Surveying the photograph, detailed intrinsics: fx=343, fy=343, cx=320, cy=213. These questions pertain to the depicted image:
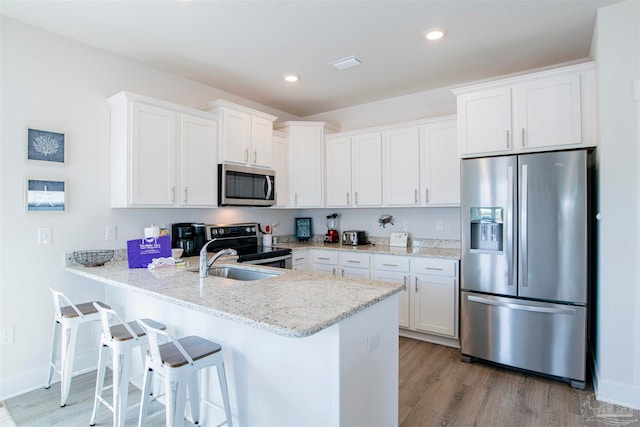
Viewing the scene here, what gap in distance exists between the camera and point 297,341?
1571mm

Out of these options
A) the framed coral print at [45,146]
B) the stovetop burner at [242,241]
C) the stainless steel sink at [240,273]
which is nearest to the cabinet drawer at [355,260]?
→ the stovetop burner at [242,241]

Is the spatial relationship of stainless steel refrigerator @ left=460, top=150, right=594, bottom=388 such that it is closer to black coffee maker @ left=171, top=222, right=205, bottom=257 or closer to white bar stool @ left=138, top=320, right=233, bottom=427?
white bar stool @ left=138, top=320, right=233, bottom=427

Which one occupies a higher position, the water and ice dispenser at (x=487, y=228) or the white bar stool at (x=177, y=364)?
the water and ice dispenser at (x=487, y=228)

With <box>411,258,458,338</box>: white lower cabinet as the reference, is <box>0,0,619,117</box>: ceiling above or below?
above

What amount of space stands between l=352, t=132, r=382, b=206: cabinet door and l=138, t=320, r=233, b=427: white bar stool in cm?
270

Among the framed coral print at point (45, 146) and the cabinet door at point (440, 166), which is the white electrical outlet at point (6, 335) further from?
the cabinet door at point (440, 166)

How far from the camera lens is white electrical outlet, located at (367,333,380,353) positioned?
1.64 metres

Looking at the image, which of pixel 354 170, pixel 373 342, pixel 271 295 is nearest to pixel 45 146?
pixel 271 295

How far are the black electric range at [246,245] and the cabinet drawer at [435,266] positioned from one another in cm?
139

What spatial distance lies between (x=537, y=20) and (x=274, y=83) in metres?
2.42

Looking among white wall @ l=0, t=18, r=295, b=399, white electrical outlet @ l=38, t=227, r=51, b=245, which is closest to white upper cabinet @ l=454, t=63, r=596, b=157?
white wall @ l=0, t=18, r=295, b=399

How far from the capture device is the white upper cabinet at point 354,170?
405cm

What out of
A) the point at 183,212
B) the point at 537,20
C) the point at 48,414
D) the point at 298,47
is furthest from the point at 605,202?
the point at 48,414

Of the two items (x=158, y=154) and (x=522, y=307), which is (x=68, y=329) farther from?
(x=522, y=307)
